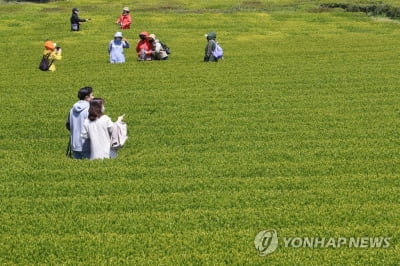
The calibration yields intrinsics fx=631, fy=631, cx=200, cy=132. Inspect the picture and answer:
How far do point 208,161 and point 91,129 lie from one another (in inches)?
119

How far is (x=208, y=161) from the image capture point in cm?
1591

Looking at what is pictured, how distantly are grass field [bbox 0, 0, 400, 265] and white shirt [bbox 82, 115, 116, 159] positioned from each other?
42cm

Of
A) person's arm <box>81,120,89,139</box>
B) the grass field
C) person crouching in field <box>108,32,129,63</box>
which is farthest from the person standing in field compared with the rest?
person crouching in field <box>108,32,129,63</box>

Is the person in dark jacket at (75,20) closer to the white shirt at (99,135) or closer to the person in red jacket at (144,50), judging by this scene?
the person in red jacket at (144,50)

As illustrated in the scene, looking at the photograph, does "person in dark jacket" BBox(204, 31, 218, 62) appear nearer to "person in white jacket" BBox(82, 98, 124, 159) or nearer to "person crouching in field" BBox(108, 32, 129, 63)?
"person crouching in field" BBox(108, 32, 129, 63)

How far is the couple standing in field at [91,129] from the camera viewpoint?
15.5m

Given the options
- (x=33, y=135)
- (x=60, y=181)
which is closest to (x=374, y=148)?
(x=60, y=181)

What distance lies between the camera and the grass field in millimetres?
10891

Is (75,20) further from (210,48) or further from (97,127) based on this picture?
(97,127)

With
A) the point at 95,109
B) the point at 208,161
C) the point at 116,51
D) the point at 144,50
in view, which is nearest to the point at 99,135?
the point at 95,109

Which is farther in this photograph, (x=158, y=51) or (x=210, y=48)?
(x=158, y=51)

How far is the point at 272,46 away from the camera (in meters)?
39.9

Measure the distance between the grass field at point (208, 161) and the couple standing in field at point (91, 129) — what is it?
0.51 meters

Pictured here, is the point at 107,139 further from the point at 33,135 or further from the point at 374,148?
the point at 374,148
